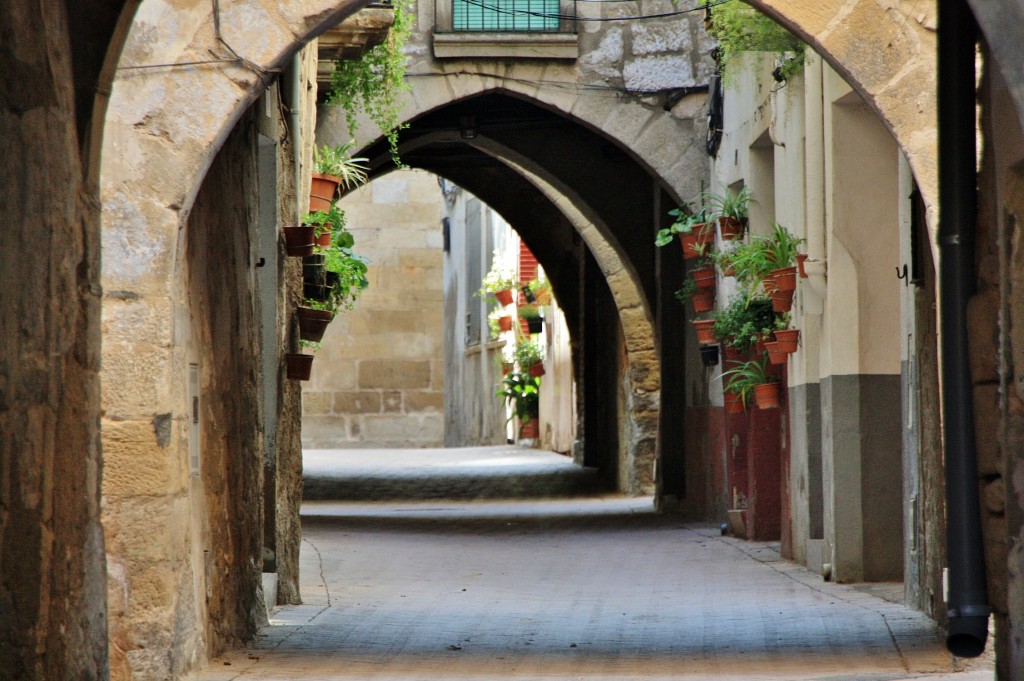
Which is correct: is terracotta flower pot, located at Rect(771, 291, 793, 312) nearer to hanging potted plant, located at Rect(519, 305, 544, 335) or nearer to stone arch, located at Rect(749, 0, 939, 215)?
stone arch, located at Rect(749, 0, 939, 215)

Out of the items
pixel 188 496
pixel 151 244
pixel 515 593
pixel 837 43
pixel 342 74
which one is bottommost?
pixel 515 593

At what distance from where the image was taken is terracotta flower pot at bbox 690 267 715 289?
39.1 ft

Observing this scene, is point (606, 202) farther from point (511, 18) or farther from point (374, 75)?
point (374, 75)

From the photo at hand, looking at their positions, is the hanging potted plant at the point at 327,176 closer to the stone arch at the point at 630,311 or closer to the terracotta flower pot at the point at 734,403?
the terracotta flower pot at the point at 734,403

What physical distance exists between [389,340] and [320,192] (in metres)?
16.4

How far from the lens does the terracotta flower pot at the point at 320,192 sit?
A: 9.18m

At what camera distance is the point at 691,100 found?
12609 mm

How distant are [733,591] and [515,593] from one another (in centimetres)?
116

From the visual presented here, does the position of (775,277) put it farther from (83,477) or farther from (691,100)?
(83,477)

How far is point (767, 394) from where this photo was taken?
1005 cm

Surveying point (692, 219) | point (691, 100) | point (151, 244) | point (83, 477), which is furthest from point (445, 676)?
point (691, 100)

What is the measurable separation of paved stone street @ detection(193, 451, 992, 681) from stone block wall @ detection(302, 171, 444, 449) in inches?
534

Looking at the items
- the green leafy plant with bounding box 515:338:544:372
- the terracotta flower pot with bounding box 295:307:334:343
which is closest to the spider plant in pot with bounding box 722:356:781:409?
the terracotta flower pot with bounding box 295:307:334:343

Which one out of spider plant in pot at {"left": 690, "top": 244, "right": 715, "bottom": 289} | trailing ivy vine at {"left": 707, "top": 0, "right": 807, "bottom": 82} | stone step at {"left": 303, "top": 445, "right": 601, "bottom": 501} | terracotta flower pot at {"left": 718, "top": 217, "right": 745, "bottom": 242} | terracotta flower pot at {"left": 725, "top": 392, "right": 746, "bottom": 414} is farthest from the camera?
stone step at {"left": 303, "top": 445, "right": 601, "bottom": 501}
